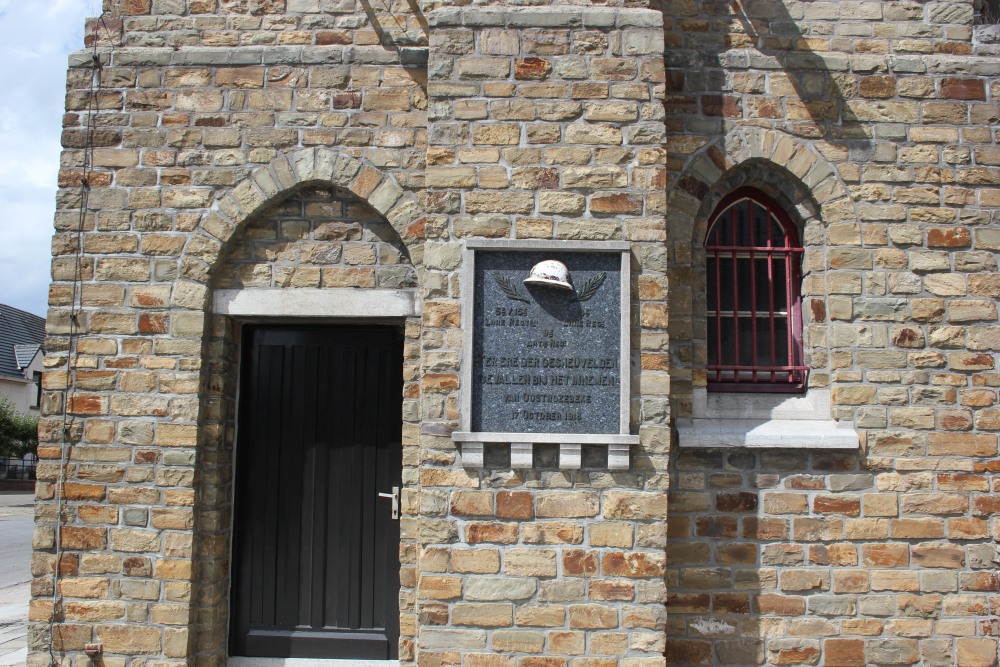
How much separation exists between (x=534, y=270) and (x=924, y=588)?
118 inches

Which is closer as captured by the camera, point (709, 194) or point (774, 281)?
point (709, 194)

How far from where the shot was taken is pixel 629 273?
4.03 meters

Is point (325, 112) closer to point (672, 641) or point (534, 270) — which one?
point (534, 270)

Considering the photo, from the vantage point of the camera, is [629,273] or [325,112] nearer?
[629,273]

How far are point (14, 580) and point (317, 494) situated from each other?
22.2 ft

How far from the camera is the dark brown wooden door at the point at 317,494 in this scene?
4.66m

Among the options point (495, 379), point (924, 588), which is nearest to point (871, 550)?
point (924, 588)

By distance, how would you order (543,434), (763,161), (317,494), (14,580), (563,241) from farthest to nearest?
1. (14,580)
2. (317,494)
3. (763,161)
4. (563,241)
5. (543,434)

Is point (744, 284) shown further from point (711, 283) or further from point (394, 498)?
point (394, 498)

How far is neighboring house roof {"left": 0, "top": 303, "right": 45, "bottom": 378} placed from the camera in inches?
1158

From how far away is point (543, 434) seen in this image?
394cm

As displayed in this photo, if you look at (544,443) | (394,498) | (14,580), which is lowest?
(14,580)

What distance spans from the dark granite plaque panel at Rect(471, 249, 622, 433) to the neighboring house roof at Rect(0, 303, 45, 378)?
30788 millimetres

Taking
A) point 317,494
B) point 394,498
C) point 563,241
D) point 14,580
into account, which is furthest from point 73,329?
point 14,580
